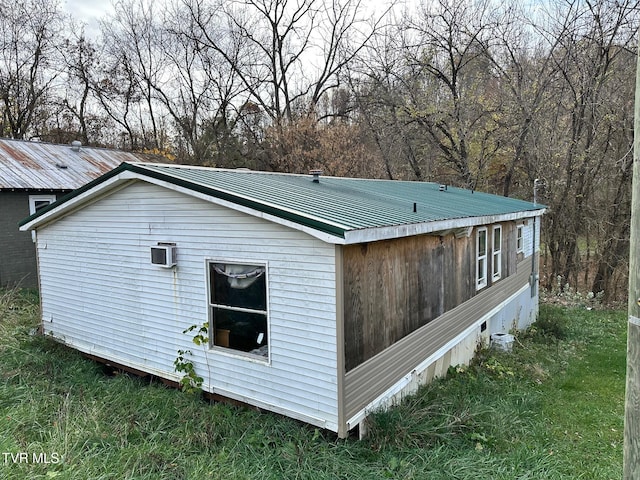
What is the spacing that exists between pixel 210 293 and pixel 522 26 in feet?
52.4

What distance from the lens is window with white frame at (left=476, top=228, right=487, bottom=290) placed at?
8.15 meters

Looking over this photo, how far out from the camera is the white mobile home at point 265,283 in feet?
15.3

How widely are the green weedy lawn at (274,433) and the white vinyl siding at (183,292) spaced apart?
36 centimetres

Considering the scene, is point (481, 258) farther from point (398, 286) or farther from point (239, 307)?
point (239, 307)

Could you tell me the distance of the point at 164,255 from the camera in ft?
18.8

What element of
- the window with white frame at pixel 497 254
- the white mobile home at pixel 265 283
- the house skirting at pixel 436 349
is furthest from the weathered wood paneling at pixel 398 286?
the window with white frame at pixel 497 254

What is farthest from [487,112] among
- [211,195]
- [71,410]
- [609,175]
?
[71,410]

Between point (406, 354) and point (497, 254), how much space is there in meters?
4.35

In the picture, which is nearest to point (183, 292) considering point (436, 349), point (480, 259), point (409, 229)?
point (409, 229)

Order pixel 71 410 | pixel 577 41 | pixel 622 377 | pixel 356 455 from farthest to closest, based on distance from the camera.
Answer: pixel 577 41 < pixel 622 377 < pixel 71 410 < pixel 356 455

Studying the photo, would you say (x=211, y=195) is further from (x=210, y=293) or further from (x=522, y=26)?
(x=522, y=26)

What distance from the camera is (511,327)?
34.2 feet

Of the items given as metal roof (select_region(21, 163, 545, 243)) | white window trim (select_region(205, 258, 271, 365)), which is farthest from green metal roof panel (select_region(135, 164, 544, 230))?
white window trim (select_region(205, 258, 271, 365))

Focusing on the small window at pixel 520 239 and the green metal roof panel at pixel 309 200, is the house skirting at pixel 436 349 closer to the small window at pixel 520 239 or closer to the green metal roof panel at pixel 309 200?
the small window at pixel 520 239
